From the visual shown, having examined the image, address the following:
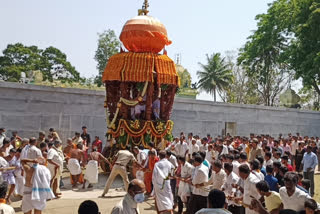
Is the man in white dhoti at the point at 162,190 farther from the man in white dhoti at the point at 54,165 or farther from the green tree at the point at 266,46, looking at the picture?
the green tree at the point at 266,46

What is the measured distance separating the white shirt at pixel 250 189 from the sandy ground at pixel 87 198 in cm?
334

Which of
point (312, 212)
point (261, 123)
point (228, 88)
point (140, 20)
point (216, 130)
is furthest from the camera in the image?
point (228, 88)

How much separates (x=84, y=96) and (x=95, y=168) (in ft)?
18.2

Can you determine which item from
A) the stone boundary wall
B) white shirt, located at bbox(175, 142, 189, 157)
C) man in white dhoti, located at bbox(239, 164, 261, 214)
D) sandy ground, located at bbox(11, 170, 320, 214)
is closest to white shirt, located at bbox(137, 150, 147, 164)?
sandy ground, located at bbox(11, 170, 320, 214)

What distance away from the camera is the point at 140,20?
43.6 ft

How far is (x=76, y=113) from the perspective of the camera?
52.5 feet

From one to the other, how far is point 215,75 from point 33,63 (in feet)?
72.1

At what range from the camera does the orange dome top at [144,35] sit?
13102mm

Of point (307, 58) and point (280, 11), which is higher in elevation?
point (280, 11)

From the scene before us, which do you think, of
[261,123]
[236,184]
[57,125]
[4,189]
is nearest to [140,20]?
[57,125]

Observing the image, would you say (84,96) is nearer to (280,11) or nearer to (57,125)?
(57,125)

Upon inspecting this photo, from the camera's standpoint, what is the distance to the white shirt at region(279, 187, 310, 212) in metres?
5.27

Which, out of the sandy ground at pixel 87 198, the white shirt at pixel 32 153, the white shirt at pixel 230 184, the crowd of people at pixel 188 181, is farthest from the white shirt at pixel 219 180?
the white shirt at pixel 32 153

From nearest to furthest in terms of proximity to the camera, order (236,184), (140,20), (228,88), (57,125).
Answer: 1. (236,184)
2. (140,20)
3. (57,125)
4. (228,88)
